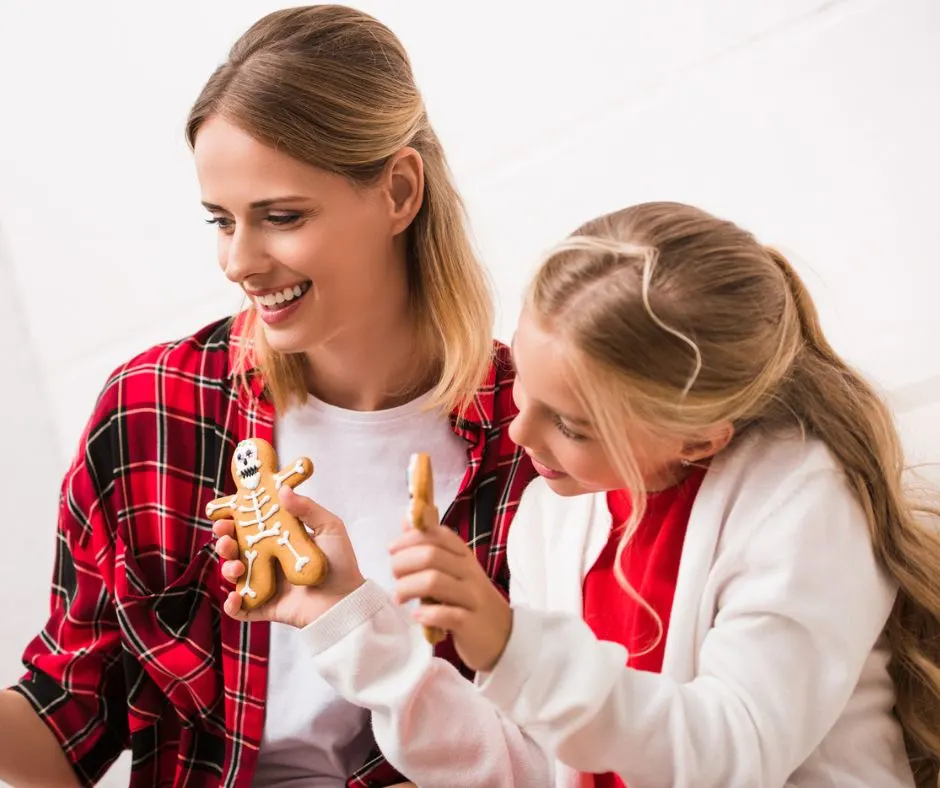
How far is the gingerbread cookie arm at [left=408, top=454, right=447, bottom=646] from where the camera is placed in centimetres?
99

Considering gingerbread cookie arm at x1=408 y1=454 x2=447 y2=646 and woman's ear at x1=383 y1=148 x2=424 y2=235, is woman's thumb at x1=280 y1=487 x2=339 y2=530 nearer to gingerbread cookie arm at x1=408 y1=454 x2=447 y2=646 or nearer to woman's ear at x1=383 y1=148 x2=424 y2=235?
gingerbread cookie arm at x1=408 y1=454 x2=447 y2=646

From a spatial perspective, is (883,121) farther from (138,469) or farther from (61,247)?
(61,247)

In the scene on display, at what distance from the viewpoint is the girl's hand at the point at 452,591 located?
3.21ft

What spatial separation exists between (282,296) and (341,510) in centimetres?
29

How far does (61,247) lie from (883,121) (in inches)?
56.1

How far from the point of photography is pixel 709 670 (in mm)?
1121

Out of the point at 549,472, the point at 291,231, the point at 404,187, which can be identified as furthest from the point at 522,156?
the point at 549,472

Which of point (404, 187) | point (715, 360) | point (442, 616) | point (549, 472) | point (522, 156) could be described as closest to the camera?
point (442, 616)

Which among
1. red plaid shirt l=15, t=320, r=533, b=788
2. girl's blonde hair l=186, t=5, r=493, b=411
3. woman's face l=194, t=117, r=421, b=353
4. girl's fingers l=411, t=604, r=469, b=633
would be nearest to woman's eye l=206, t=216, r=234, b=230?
woman's face l=194, t=117, r=421, b=353

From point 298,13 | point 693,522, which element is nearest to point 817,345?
point 693,522

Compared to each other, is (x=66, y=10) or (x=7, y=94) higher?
(x=66, y=10)

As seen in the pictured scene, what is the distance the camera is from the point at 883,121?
1.52 metres

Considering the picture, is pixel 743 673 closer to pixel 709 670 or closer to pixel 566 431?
pixel 709 670

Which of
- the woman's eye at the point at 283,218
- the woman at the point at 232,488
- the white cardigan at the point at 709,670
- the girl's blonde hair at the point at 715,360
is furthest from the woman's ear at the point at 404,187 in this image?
the white cardigan at the point at 709,670
